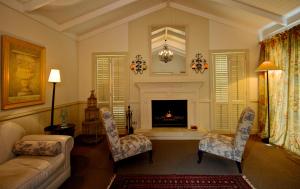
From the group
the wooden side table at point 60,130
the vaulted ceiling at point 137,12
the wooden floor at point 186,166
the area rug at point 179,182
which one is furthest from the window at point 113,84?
the area rug at point 179,182

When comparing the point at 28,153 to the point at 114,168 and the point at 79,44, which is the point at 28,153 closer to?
the point at 114,168

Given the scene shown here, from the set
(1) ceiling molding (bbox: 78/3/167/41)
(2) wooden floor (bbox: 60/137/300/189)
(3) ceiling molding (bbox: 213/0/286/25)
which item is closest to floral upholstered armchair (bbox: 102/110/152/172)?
(2) wooden floor (bbox: 60/137/300/189)

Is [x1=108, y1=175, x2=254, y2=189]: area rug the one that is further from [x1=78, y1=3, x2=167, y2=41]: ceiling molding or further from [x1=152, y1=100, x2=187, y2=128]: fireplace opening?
[x1=78, y1=3, x2=167, y2=41]: ceiling molding

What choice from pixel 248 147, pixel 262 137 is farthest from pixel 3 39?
pixel 262 137

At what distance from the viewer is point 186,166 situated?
307 cm

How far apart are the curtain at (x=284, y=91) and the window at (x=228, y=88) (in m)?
0.53

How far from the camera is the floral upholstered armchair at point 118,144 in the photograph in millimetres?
2824

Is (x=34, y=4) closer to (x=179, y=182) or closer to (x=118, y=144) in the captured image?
(x=118, y=144)

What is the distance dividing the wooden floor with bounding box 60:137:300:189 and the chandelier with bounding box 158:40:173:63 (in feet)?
7.64

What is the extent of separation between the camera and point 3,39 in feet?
8.54

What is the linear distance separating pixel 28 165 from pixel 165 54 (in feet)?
12.8

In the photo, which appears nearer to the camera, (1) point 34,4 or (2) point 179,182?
(2) point 179,182

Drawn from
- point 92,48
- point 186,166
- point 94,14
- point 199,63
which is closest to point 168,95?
point 199,63

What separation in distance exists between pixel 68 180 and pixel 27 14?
279 centimetres
